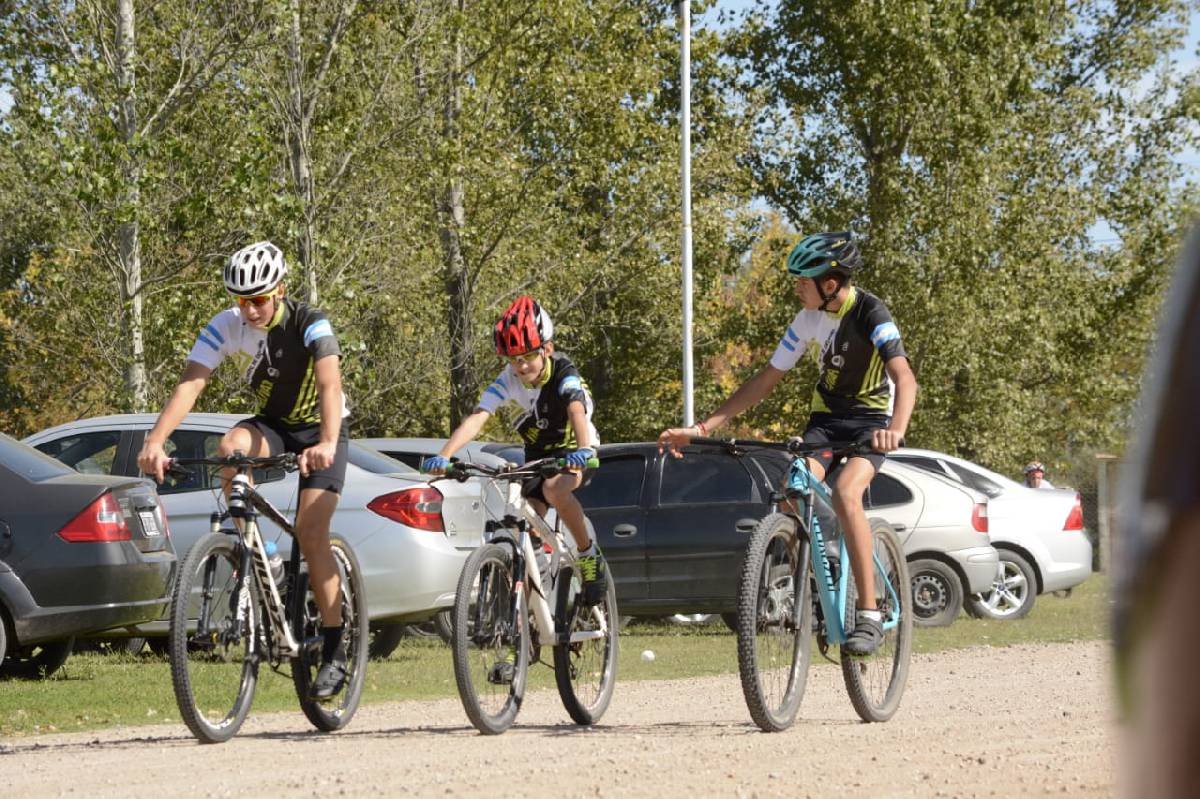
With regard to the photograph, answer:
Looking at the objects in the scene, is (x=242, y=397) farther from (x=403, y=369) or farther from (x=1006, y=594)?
(x=1006, y=594)

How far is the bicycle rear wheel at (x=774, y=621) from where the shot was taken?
23.7 feet

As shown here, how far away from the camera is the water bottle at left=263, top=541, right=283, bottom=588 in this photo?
7.48m

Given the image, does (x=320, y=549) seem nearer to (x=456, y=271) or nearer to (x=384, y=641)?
(x=384, y=641)

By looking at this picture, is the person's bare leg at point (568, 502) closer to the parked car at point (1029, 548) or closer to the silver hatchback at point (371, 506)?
the silver hatchback at point (371, 506)

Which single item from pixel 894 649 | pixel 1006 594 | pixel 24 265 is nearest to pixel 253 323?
pixel 894 649

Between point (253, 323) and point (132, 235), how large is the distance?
1307 cm

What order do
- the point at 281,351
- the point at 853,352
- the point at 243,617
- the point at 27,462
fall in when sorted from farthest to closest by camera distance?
the point at 27,462, the point at 853,352, the point at 281,351, the point at 243,617

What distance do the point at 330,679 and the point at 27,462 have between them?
3679 millimetres

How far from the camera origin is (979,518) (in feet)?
55.8

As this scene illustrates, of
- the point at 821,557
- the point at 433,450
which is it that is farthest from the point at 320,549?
the point at 433,450

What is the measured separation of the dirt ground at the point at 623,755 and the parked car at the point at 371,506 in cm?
253

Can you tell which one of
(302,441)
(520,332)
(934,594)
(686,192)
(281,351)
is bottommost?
(934,594)

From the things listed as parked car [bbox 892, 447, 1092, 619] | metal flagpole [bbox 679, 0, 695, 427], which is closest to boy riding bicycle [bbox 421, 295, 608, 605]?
parked car [bbox 892, 447, 1092, 619]

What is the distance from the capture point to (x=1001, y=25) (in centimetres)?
3338
